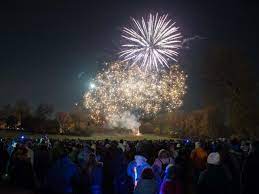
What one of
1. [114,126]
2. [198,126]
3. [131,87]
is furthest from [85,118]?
[131,87]

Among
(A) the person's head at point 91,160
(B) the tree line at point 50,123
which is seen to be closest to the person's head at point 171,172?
(A) the person's head at point 91,160

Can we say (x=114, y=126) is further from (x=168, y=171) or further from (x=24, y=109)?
(x=168, y=171)

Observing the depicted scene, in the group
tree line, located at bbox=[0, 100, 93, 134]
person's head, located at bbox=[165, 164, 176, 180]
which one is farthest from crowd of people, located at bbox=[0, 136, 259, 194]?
tree line, located at bbox=[0, 100, 93, 134]

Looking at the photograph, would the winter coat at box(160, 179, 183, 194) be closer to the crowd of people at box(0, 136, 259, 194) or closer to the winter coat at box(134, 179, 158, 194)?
the crowd of people at box(0, 136, 259, 194)

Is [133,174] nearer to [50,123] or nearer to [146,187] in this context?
[146,187]

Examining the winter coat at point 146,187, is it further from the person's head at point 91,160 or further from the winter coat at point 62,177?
the person's head at point 91,160

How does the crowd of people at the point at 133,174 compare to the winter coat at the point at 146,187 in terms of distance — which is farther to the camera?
the winter coat at the point at 146,187

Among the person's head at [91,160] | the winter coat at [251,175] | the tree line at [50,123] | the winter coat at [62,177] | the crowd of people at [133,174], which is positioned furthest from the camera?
the tree line at [50,123]

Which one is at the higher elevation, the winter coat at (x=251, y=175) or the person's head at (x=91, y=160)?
the person's head at (x=91, y=160)

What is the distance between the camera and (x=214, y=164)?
30.3 feet

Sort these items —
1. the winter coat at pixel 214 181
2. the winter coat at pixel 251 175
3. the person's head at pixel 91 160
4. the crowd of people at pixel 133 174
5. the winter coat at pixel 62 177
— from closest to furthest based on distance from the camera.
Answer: the winter coat at pixel 214 181, the crowd of people at pixel 133 174, the winter coat at pixel 251 175, the winter coat at pixel 62 177, the person's head at pixel 91 160

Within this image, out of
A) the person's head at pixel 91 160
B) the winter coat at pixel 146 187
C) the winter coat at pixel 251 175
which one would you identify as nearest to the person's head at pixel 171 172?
the winter coat at pixel 146 187

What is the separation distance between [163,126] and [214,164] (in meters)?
62.4

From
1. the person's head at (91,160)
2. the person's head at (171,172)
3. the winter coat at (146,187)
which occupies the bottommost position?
the winter coat at (146,187)
